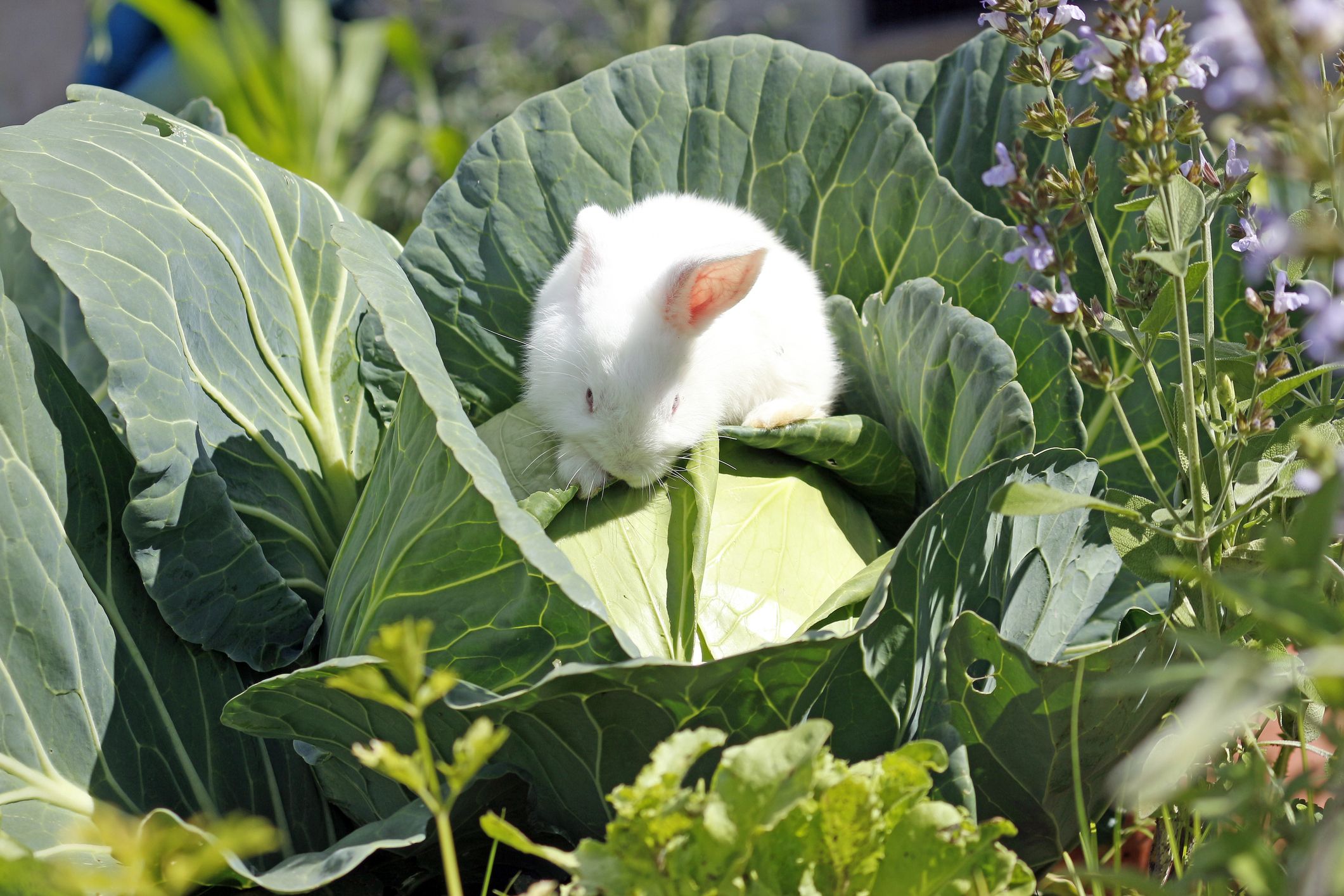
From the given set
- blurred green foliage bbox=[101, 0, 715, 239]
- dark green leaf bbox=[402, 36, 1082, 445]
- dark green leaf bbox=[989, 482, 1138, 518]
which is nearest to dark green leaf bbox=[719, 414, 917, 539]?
dark green leaf bbox=[402, 36, 1082, 445]

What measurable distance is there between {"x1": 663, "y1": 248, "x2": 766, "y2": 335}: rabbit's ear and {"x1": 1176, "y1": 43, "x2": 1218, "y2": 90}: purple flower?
1.87 ft

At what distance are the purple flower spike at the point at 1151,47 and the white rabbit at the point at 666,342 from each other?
1.96 ft

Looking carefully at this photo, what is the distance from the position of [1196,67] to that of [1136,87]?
129 millimetres

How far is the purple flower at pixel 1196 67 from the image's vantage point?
1010 mm

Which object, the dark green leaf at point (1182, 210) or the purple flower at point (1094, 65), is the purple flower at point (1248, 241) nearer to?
the dark green leaf at point (1182, 210)

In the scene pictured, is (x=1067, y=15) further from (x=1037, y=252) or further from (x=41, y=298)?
(x=41, y=298)

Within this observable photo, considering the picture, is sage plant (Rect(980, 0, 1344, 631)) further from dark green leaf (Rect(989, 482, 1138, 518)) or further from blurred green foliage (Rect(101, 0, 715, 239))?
blurred green foliage (Rect(101, 0, 715, 239))

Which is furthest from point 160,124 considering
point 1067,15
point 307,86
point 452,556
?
point 307,86

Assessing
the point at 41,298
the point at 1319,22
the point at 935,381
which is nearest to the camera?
the point at 1319,22

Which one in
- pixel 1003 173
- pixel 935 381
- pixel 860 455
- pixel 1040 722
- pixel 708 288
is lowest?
pixel 1040 722

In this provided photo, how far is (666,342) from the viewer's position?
1.61 m

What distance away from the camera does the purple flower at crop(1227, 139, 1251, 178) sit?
1113 millimetres

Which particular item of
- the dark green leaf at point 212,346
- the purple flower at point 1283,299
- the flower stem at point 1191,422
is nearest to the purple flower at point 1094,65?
the flower stem at point 1191,422

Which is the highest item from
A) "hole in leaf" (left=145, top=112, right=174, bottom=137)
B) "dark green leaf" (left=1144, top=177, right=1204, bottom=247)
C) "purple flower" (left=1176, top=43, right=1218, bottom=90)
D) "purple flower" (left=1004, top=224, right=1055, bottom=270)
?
"purple flower" (left=1176, top=43, right=1218, bottom=90)
